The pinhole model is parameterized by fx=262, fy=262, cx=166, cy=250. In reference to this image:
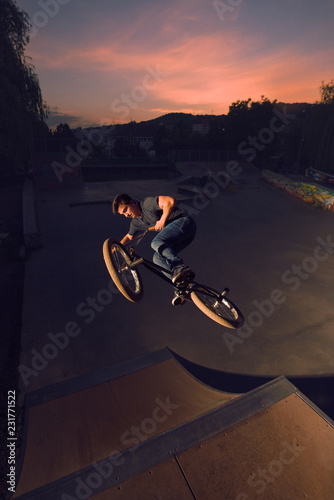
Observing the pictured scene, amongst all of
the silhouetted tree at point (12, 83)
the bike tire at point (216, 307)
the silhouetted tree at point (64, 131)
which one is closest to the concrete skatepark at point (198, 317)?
the bike tire at point (216, 307)

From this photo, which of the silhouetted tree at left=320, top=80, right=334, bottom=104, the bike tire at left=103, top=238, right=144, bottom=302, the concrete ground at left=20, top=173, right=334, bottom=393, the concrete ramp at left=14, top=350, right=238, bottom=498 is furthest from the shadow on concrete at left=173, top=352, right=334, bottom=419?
the silhouetted tree at left=320, top=80, right=334, bottom=104

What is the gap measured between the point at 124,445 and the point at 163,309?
403 centimetres

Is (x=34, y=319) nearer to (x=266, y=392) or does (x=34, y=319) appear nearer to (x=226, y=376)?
(x=226, y=376)

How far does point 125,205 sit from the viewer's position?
3867 mm

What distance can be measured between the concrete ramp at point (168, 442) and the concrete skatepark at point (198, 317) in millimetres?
98

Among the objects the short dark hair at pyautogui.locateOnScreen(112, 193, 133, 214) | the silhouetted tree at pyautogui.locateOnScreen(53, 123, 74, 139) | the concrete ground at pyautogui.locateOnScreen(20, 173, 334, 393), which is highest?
the silhouetted tree at pyautogui.locateOnScreen(53, 123, 74, 139)

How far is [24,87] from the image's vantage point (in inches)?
920

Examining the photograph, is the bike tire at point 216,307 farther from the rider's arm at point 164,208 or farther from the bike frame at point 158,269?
the rider's arm at point 164,208

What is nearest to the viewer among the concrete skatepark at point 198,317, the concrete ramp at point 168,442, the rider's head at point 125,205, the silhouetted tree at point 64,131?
the concrete ramp at point 168,442

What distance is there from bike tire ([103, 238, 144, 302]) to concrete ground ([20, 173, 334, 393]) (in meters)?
2.29

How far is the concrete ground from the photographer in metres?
5.79

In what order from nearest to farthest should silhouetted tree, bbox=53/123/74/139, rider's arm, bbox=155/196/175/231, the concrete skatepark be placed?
rider's arm, bbox=155/196/175/231
the concrete skatepark
silhouetted tree, bbox=53/123/74/139

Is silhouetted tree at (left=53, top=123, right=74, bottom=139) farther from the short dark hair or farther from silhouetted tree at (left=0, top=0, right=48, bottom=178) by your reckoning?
the short dark hair

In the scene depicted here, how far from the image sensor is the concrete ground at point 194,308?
228 inches
